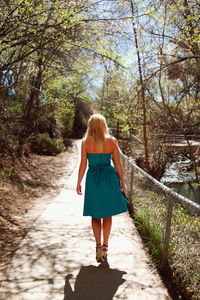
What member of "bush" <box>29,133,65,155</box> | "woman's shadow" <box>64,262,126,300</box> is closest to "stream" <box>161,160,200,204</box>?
"bush" <box>29,133,65,155</box>

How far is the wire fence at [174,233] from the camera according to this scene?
2.87 metres

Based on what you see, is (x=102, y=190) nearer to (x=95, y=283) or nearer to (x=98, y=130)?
(x=98, y=130)

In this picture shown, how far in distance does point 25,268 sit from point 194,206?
225 centimetres

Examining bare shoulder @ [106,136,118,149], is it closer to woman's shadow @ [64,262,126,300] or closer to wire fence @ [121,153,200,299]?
wire fence @ [121,153,200,299]

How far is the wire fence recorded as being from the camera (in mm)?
2869

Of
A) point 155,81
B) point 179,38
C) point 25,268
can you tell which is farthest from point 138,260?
point 155,81

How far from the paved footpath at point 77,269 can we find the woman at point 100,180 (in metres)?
0.34

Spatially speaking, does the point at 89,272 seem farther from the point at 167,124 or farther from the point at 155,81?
the point at 155,81

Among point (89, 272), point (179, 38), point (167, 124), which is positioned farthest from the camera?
point (167, 124)

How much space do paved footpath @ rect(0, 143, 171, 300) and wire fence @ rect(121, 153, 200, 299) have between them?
229mm

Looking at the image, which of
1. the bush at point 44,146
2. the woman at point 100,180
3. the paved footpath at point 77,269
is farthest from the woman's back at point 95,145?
the bush at point 44,146

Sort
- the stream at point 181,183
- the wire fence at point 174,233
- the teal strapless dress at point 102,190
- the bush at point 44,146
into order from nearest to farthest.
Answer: the wire fence at point 174,233 → the teal strapless dress at point 102,190 → the stream at point 181,183 → the bush at point 44,146

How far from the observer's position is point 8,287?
309 cm

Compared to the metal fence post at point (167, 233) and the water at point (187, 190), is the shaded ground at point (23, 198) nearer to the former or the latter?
the metal fence post at point (167, 233)
